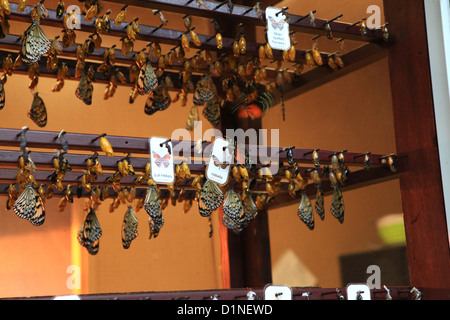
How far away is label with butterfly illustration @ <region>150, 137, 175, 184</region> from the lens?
248cm

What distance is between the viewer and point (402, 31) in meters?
3.10

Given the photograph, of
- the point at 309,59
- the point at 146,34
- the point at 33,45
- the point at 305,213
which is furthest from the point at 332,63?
the point at 33,45

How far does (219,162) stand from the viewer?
8.54 ft

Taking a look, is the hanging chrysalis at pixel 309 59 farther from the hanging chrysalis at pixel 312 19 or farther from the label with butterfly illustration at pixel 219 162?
the label with butterfly illustration at pixel 219 162

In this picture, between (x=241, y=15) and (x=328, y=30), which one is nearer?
(x=241, y=15)

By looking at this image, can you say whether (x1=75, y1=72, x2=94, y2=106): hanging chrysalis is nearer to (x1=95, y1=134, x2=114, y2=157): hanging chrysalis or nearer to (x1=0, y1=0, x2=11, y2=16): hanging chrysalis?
(x1=95, y1=134, x2=114, y2=157): hanging chrysalis

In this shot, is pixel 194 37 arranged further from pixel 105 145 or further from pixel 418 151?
pixel 418 151

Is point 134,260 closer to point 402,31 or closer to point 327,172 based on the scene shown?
point 327,172

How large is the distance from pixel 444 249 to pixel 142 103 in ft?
6.55

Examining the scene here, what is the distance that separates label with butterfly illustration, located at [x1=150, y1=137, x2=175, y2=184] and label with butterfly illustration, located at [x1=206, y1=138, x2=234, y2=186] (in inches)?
6.0

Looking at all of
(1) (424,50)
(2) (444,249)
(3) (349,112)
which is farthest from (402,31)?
(2) (444,249)

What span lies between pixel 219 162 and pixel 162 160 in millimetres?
222

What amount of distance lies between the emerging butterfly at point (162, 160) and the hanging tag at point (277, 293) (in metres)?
0.55
